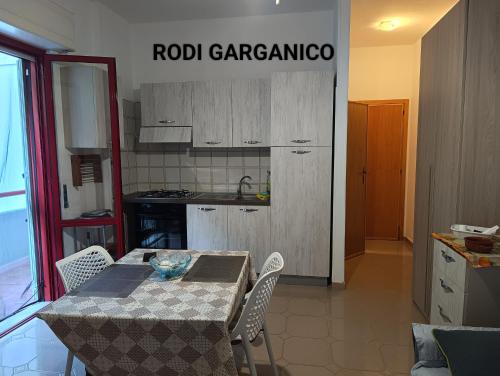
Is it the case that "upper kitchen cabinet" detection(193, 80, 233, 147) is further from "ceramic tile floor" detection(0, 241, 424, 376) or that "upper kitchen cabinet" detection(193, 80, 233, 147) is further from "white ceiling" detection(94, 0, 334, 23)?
"ceramic tile floor" detection(0, 241, 424, 376)

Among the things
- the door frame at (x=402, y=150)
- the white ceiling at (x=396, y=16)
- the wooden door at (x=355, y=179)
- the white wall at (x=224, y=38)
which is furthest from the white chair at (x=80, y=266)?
the door frame at (x=402, y=150)

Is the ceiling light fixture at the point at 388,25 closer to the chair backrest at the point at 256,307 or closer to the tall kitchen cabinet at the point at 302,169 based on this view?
the tall kitchen cabinet at the point at 302,169

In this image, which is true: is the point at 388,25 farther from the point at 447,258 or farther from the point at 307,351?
the point at 307,351

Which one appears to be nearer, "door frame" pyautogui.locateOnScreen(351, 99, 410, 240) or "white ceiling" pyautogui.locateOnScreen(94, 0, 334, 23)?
"white ceiling" pyautogui.locateOnScreen(94, 0, 334, 23)

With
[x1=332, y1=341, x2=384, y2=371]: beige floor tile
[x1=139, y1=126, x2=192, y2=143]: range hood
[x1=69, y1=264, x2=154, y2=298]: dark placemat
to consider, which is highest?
[x1=139, y1=126, x2=192, y2=143]: range hood

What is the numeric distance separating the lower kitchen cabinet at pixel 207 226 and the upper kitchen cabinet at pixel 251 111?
773 mm

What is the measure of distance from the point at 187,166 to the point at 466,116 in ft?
9.40

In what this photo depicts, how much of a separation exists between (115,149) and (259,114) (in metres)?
1.47

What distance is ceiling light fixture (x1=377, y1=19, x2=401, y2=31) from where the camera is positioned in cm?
390

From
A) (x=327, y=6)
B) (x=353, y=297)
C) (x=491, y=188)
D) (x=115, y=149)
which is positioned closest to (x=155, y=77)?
(x=115, y=149)

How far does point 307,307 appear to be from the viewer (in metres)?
2.97

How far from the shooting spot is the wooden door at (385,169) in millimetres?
4953

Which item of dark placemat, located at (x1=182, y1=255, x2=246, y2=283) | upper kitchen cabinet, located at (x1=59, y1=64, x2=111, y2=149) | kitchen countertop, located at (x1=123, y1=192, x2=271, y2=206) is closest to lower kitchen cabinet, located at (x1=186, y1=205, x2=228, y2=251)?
kitchen countertop, located at (x1=123, y1=192, x2=271, y2=206)

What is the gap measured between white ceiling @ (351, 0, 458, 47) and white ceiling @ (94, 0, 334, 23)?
447 mm
